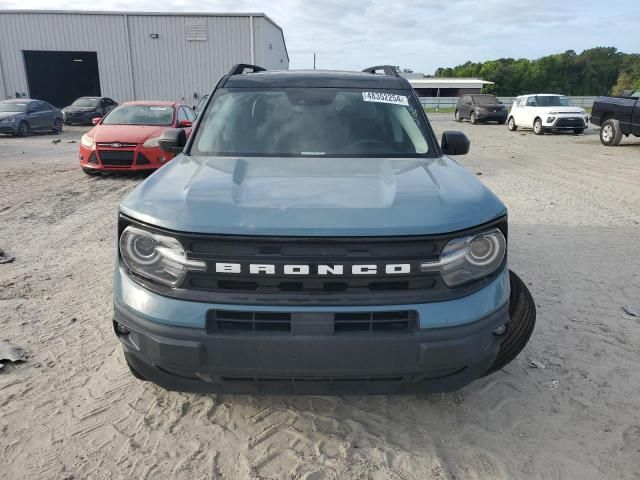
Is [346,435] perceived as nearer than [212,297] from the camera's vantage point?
No

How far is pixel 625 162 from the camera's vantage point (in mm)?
12680

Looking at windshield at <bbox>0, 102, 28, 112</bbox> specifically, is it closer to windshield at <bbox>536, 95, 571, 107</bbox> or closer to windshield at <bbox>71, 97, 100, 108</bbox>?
windshield at <bbox>71, 97, 100, 108</bbox>

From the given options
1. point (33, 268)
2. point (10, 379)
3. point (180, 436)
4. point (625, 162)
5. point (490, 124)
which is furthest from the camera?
point (490, 124)

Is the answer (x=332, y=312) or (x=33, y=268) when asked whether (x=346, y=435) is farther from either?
(x=33, y=268)

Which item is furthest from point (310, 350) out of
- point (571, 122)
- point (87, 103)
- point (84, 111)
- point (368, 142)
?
point (87, 103)

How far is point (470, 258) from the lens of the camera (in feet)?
7.53

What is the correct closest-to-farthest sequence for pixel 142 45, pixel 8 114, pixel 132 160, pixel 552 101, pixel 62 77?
pixel 132 160 → pixel 8 114 → pixel 552 101 → pixel 142 45 → pixel 62 77

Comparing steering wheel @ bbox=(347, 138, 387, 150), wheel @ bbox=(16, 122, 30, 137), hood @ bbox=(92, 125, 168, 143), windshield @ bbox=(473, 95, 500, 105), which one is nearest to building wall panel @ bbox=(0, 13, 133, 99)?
wheel @ bbox=(16, 122, 30, 137)

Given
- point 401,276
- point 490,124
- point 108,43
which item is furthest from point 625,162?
point 108,43

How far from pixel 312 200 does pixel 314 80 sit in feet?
6.17

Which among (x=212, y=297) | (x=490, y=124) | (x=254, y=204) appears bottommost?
(x=490, y=124)

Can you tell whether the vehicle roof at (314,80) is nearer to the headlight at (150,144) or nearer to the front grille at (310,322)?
the front grille at (310,322)

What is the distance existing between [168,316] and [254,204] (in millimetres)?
618

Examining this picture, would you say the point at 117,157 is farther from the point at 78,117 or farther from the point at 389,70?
the point at 78,117
